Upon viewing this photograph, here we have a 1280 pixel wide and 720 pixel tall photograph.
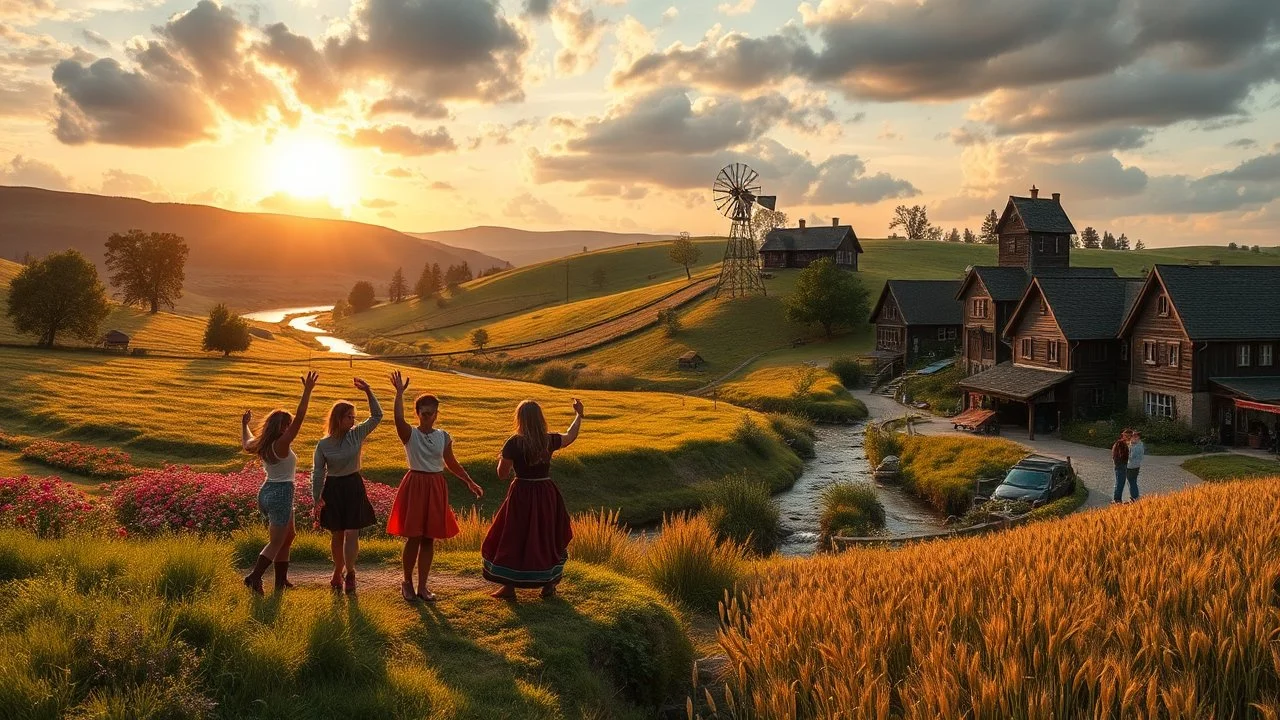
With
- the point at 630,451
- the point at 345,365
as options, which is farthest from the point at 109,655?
the point at 345,365

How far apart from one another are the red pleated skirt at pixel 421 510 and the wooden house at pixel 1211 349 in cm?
4195

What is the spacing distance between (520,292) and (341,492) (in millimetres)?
163366

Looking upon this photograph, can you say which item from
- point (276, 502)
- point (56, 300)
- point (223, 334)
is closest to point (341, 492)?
point (276, 502)

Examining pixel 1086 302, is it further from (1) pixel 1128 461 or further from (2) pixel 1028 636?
(2) pixel 1028 636

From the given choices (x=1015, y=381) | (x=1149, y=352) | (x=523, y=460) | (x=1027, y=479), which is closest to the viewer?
(x=523, y=460)

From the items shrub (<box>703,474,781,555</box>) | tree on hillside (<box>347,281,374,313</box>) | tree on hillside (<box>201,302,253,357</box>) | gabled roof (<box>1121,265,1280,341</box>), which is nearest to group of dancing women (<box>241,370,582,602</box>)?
shrub (<box>703,474,781,555</box>)

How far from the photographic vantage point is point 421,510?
11.8 meters

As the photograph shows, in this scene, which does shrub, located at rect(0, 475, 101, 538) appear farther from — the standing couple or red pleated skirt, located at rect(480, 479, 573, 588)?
the standing couple

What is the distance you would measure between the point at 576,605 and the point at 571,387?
68885mm

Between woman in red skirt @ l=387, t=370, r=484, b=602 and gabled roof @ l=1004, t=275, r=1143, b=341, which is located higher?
gabled roof @ l=1004, t=275, r=1143, b=341

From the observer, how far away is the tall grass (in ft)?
22.8

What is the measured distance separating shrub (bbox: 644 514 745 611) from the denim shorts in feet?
19.3

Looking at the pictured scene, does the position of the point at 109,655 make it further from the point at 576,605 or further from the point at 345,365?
the point at 345,365

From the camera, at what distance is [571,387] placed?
80562 mm
